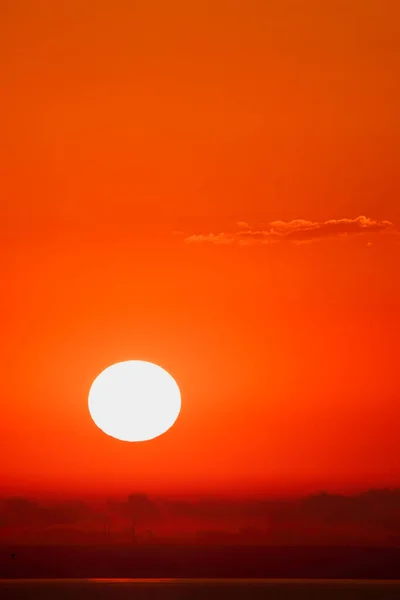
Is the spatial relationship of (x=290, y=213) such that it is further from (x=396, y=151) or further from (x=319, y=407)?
(x=319, y=407)

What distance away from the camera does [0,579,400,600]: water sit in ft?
8.96

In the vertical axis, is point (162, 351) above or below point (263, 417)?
above

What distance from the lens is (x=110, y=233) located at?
2.75m

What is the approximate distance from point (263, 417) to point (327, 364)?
31 centimetres

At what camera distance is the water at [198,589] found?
273 cm

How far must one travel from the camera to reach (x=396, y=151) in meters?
2.71

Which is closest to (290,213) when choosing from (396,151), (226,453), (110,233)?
(396,151)

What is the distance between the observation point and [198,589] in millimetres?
2730

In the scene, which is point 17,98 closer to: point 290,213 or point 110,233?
point 110,233

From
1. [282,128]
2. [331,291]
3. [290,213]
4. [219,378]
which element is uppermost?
[282,128]

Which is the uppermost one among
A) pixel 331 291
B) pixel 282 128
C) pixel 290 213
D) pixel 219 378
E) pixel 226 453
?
pixel 282 128

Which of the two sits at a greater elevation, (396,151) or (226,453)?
(396,151)

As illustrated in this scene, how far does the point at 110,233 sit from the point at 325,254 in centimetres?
79

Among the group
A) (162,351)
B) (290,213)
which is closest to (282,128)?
(290,213)
